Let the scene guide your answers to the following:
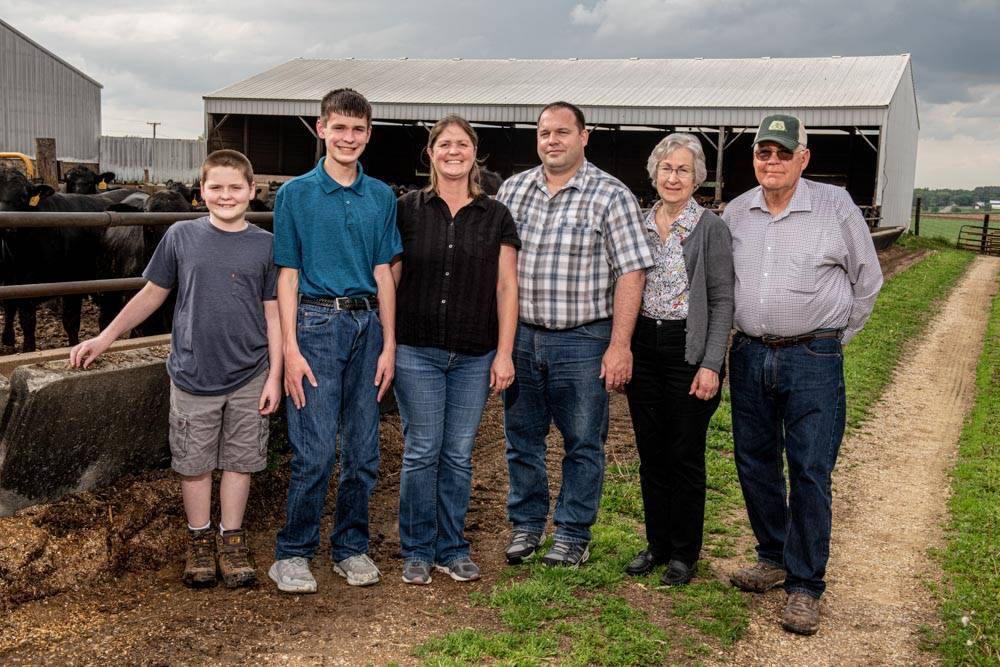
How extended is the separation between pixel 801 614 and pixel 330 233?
247cm

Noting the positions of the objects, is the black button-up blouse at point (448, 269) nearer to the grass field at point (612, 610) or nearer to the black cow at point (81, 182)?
the grass field at point (612, 610)

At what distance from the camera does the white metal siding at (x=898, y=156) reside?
25.7m

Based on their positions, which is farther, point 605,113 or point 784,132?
point 605,113

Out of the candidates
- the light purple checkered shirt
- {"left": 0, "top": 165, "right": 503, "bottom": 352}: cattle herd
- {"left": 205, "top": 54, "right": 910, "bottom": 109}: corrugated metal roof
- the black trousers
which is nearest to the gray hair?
the light purple checkered shirt

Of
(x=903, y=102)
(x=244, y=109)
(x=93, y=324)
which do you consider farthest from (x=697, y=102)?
(x=93, y=324)

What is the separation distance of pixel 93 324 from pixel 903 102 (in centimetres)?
2837

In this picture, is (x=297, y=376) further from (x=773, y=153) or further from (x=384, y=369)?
(x=773, y=153)

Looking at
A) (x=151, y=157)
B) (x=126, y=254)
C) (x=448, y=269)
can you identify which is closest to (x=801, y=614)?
(x=448, y=269)

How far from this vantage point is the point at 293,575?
387 cm

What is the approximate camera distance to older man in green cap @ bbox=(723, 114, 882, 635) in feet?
12.4

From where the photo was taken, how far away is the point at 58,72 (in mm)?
34531

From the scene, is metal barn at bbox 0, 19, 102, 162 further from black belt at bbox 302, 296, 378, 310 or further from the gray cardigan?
the gray cardigan

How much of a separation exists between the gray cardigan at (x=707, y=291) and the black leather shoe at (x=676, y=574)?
3.07 feet

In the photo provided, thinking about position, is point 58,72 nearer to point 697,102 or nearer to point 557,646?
point 697,102
